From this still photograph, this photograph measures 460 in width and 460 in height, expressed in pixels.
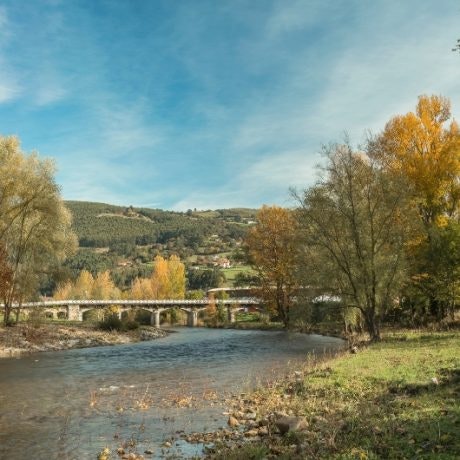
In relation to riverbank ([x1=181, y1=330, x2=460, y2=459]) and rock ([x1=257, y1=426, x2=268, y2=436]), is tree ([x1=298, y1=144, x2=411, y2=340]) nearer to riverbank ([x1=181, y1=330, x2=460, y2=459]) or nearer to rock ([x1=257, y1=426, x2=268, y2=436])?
riverbank ([x1=181, y1=330, x2=460, y2=459])

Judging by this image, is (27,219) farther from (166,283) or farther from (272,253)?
(166,283)

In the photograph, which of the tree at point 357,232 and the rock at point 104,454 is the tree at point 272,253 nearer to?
the tree at point 357,232

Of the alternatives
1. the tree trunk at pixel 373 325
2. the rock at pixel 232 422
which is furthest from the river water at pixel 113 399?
the tree trunk at pixel 373 325

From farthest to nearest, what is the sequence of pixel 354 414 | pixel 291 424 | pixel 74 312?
pixel 74 312 < pixel 354 414 < pixel 291 424

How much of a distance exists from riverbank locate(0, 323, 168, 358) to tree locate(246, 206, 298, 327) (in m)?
19.2

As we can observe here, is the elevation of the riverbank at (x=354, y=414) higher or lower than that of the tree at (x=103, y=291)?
lower

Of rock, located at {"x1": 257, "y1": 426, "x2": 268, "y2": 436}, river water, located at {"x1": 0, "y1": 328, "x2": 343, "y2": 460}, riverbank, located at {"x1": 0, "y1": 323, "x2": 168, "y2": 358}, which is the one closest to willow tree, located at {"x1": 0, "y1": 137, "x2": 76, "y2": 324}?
riverbank, located at {"x1": 0, "y1": 323, "x2": 168, "y2": 358}

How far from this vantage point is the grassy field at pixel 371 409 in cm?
987

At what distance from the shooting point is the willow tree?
4362 centimetres

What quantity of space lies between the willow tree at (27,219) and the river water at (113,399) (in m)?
12.5

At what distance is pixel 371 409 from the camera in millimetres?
13156

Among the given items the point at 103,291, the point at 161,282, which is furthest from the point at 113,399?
the point at 103,291

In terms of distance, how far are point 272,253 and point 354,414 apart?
5244 cm

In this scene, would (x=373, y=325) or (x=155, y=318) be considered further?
(x=155, y=318)
